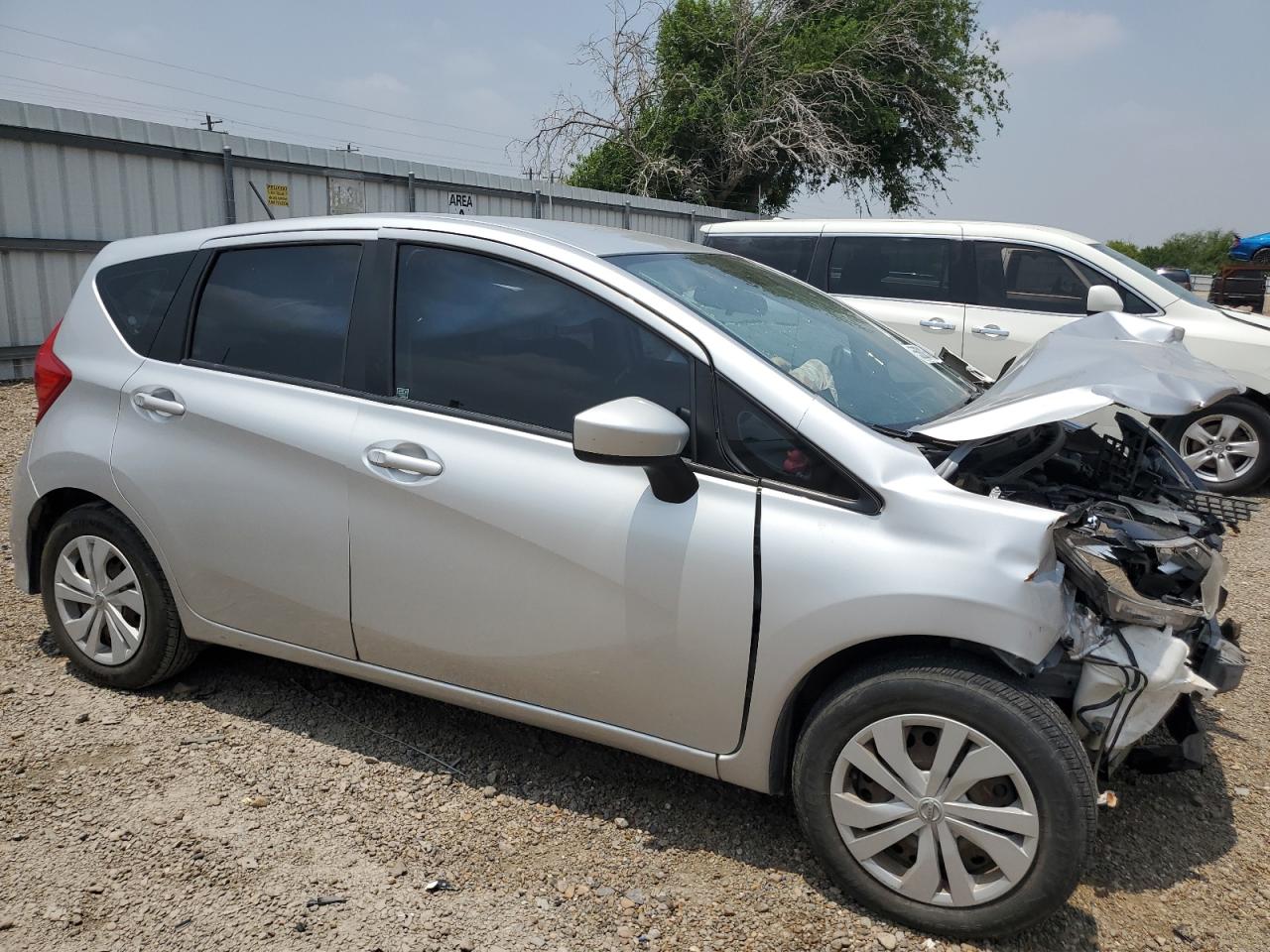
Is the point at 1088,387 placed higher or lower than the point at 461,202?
lower

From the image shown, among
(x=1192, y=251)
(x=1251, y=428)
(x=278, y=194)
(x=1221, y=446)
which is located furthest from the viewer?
(x=1192, y=251)

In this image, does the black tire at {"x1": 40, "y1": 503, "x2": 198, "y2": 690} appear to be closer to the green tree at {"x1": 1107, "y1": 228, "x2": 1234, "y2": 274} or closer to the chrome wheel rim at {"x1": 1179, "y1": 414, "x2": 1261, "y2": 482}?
the chrome wheel rim at {"x1": 1179, "y1": 414, "x2": 1261, "y2": 482}

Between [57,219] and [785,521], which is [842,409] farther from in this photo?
[57,219]

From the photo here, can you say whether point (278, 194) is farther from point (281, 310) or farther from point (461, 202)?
point (281, 310)

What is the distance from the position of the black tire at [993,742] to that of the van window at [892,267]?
19.4 feet

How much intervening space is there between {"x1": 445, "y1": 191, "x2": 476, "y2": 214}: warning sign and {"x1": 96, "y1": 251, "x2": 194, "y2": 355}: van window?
9.16 metres

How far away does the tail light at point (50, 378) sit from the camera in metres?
3.59

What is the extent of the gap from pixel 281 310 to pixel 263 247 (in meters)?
0.27

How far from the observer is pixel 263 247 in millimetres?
3416

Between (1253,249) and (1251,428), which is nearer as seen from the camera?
(1251,428)

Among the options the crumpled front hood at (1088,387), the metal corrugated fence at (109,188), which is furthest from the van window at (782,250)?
the crumpled front hood at (1088,387)

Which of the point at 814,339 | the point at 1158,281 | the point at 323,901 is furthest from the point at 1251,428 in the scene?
the point at 323,901

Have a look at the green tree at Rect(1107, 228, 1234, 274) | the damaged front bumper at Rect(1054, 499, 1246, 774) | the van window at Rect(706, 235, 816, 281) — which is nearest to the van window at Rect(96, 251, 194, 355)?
the damaged front bumper at Rect(1054, 499, 1246, 774)

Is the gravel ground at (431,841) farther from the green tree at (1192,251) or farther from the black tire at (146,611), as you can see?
the green tree at (1192,251)
